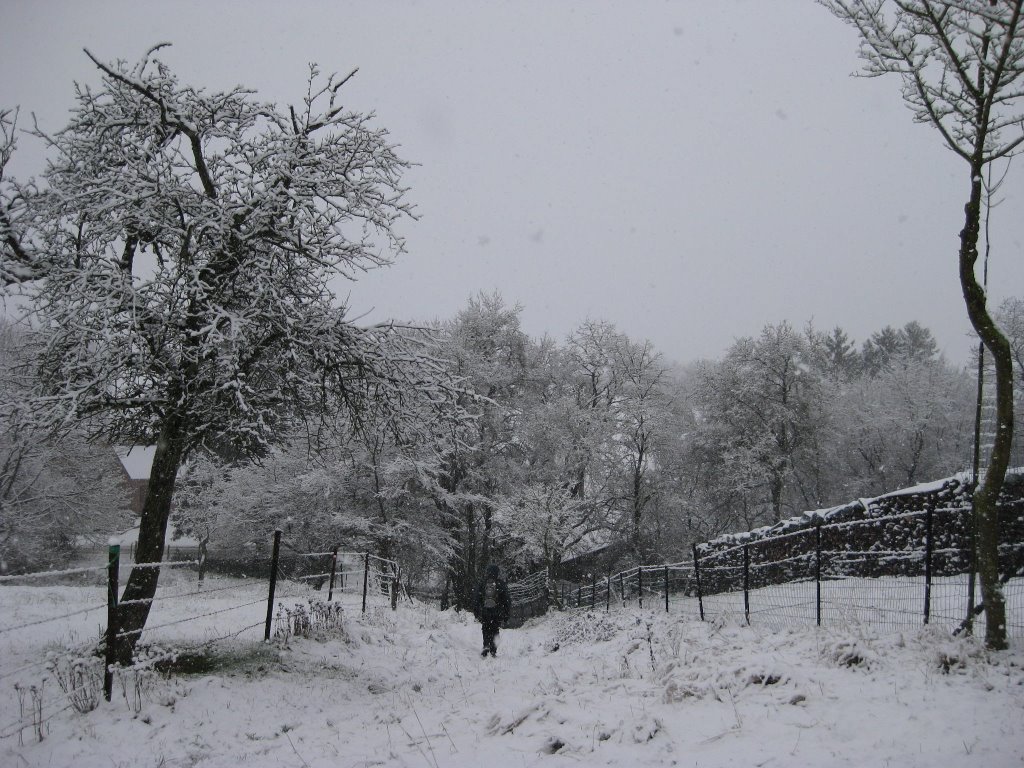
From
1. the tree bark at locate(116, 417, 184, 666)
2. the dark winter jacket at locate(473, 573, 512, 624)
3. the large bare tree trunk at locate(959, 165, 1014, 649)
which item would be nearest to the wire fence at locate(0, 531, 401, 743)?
the tree bark at locate(116, 417, 184, 666)

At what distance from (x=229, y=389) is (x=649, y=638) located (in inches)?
249

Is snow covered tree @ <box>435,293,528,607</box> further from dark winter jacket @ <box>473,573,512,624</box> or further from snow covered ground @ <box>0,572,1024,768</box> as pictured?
snow covered ground @ <box>0,572,1024,768</box>

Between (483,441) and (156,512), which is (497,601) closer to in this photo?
(156,512)

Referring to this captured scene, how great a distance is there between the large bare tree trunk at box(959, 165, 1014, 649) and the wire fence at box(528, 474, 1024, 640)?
0.49 metres

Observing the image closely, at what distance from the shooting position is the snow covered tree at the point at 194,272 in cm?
659

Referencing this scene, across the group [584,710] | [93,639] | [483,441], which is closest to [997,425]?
[584,710]

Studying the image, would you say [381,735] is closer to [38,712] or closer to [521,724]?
[521,724]

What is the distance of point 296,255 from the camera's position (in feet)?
26.3

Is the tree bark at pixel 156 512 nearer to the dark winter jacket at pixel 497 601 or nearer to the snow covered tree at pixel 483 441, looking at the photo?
the dark winter jacket at pixel 497 601

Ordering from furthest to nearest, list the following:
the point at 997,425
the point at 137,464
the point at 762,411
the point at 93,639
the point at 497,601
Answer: the point at 137,464
the point at 762,411
the point at 497,601
the point at 93,639
the point at 997,425

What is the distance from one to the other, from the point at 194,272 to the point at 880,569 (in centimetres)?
1395

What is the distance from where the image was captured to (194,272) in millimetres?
→ 6551

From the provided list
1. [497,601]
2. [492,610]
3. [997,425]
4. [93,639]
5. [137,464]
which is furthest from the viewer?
[137,464]

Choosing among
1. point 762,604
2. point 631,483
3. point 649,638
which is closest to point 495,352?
point 631,483
